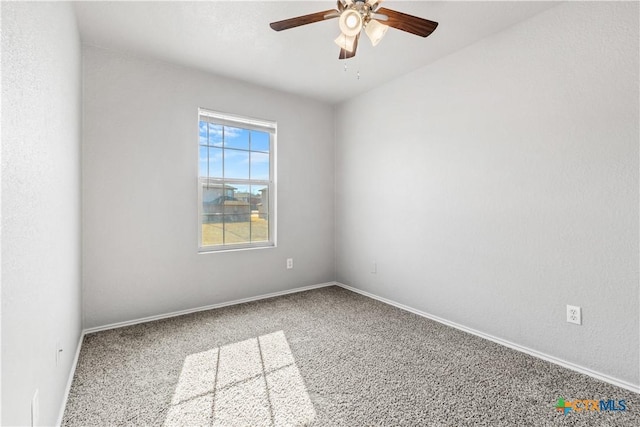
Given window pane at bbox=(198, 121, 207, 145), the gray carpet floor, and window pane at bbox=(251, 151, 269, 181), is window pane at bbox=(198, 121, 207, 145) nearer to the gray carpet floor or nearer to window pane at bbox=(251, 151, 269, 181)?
window pane at bbox=(251, 151, 269, 181)

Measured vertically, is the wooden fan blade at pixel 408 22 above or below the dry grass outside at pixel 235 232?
above

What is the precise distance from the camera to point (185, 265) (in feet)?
10.5

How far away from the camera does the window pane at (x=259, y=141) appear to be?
Answer: 146 inches

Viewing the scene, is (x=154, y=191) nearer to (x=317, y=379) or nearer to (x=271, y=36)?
(x=271, y=36)

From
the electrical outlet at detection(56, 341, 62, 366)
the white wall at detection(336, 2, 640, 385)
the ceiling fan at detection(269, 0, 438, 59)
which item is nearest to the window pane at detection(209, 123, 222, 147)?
the ceiling fan at detection(269, 0, 438, 59)

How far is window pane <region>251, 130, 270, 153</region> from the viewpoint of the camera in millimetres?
3708

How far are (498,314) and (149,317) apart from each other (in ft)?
10.3

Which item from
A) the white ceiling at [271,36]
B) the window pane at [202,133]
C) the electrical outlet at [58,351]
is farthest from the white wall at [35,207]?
the window pane at [202,133]

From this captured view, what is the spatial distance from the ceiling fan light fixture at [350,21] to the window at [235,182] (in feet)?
6.52

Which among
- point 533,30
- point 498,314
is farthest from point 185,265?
point 533,30

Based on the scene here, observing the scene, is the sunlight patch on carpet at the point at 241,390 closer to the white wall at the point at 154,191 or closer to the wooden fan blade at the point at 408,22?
the white wall at the point at 154,191

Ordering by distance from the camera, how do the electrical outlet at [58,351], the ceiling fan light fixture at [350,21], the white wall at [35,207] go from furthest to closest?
the ceiling fan light fixture at [350,21] → the electrical outlet at [58,351] → the white wall at [35,207]

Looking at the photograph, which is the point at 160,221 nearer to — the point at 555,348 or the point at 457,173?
the point at 457,173

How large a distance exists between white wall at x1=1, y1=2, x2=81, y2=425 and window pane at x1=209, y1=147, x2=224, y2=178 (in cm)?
144
